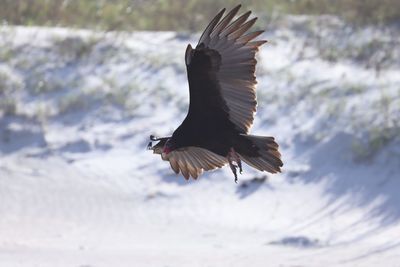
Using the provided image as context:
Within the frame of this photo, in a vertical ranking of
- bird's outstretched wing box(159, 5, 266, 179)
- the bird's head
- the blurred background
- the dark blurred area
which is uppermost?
the dark blurred area

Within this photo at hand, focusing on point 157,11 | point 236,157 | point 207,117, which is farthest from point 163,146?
point 157,11

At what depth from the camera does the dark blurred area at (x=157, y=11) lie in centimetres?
1079

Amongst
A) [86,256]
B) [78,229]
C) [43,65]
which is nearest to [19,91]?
[43,65]

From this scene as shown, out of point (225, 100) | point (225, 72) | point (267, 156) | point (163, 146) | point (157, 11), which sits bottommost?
point (267, 156)

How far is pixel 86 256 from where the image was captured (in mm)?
7219

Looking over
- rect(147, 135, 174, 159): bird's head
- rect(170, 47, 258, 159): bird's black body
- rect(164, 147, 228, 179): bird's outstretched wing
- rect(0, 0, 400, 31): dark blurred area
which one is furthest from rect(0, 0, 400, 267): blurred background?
rect(170, 47, 258, 159): bird's black body

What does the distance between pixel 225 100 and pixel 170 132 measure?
3.49 meters

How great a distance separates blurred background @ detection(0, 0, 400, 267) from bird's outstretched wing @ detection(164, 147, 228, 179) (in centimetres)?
115

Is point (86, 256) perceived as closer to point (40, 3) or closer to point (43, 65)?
point (43, 65)

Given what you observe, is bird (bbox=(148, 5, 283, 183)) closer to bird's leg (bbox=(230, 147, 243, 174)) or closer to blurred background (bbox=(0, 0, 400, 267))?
bird's leg (bbox=(230, 147, 243, 174))

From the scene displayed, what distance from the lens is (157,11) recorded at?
11281 mm

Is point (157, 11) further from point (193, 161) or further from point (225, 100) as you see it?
point (225, 100)

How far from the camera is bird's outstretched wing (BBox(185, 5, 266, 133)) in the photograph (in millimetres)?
5539

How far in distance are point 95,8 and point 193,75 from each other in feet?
19.2
